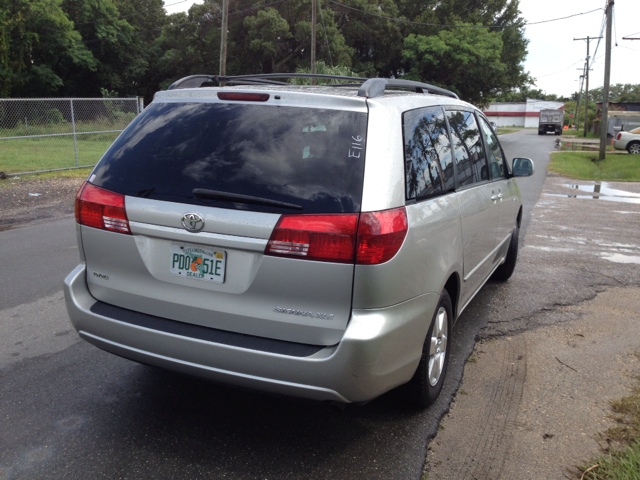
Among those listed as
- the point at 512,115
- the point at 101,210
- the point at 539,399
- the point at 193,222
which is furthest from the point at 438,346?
the point at 512,115

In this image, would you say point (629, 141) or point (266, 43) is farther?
point (266, 43)

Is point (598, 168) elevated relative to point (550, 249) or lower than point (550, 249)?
elevated

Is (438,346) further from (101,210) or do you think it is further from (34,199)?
(34,199)

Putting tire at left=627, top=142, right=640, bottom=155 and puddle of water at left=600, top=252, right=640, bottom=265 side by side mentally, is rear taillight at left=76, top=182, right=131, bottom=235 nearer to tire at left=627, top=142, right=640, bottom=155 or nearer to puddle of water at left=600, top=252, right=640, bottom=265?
puddle of water at left=600, top=252, right=640, bottom=265

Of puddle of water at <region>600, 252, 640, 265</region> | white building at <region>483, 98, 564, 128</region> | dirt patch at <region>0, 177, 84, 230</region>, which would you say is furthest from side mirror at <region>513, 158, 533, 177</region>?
white building at <region>483, 98, 564, 128</region>

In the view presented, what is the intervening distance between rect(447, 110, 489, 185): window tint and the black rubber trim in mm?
1706

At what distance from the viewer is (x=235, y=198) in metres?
2.62

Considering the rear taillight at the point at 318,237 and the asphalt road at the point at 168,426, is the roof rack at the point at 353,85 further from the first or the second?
the asphalt road at the point at 168,426

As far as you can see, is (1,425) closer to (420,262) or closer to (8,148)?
(420,262)

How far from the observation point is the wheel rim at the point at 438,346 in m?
3.25

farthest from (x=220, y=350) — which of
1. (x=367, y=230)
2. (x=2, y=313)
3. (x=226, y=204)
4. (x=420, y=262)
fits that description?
(x=2, y=313)

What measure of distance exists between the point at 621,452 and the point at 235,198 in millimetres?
2346

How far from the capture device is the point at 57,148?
63.6 ft

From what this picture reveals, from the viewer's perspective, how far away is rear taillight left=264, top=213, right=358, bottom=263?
8.23 ft
